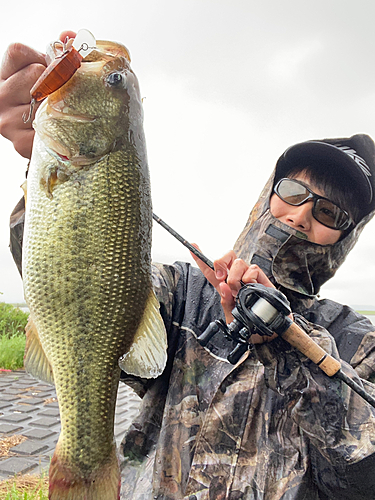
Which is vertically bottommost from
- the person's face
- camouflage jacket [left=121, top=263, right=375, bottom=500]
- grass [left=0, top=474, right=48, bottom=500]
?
grass [left=0, top=474, right=48, bottom=500]

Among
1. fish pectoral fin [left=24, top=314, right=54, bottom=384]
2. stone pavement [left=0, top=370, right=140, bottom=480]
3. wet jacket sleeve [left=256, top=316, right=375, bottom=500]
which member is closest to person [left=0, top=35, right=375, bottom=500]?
wet jacket sleeve [left=256, top=316, right=375, bottom=500]

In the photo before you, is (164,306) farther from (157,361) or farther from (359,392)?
(359,392)

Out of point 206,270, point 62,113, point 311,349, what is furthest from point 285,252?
point 62,113

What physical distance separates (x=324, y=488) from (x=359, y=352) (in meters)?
0.92

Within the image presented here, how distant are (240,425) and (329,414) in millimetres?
508

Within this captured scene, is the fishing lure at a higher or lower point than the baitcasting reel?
higher

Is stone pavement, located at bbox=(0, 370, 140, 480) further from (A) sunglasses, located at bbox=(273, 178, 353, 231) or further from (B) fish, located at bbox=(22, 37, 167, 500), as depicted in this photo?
(A) sunglasses, located at bbox=(273, 178, 353, 231)

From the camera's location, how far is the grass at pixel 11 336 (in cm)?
867

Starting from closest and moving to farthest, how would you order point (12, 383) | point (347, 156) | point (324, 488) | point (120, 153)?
point (120, 153), point (324, 488), point (347, 156), point (12, 383)

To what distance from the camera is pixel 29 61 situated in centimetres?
190

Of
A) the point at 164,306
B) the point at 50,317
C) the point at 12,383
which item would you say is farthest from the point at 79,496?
the point at 12,383

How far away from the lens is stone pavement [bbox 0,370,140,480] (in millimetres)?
4273

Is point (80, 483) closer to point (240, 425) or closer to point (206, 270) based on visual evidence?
point (240, 425)

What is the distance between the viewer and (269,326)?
1939 mm
